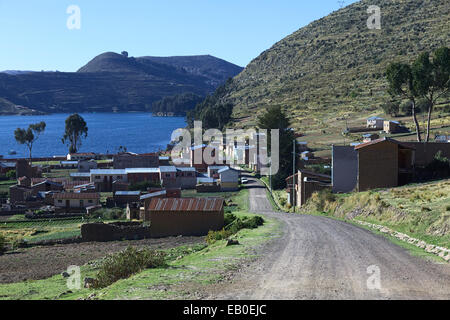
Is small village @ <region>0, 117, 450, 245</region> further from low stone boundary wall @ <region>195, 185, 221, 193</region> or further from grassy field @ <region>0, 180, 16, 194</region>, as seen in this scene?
grassy field @ <region>0, 180, 16, 194</region>

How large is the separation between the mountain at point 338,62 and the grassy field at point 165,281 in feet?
237

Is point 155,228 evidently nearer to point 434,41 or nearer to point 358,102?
point 358,102

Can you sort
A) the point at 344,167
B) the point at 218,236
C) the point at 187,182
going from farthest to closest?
the point at 187,182 < the point at 344,167 < the point at 218,236

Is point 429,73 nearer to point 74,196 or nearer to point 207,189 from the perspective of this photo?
point 207,189

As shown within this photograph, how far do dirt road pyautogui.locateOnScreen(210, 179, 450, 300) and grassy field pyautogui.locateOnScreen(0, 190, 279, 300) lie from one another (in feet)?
2.67

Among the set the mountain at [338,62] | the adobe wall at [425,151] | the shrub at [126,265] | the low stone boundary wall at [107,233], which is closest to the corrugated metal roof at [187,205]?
the low stone boundary wall at [107,233]

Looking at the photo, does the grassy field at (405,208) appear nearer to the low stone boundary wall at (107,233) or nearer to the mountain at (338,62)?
the low stone boundary wall at (107,233)

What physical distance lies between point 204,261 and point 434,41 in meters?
110

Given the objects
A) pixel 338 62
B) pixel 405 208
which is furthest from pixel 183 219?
pixel 338 62

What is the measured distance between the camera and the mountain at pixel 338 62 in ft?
362

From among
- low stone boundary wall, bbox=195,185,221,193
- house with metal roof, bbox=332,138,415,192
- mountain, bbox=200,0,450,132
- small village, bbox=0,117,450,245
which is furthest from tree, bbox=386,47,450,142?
mountain, bbox=200,0,450,132

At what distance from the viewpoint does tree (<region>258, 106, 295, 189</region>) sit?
6258 cm

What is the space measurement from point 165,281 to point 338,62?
129232 mm

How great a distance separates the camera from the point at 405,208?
27344 mm
